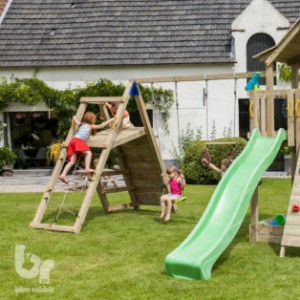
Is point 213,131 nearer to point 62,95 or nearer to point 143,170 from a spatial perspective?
point 62,95

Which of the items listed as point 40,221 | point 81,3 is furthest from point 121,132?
point 81,3

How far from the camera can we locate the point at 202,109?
71.1 feet

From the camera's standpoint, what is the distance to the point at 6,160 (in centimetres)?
2195

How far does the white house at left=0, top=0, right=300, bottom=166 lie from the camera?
2148 cm

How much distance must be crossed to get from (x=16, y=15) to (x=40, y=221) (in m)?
14.7

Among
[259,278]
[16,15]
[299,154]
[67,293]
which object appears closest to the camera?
[67,293]

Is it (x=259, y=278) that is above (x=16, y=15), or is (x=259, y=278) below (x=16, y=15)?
below

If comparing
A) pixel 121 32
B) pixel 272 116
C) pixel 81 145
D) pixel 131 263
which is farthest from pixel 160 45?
pixel 131 263

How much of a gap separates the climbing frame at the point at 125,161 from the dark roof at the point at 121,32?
31.1ft

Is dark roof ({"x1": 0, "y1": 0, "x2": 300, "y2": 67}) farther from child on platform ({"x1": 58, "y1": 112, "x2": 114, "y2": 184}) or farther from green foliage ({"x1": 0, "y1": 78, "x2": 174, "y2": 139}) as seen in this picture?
child on platform ({"x1": 58, "y1": 112, "x2": 114, "y2": 184})

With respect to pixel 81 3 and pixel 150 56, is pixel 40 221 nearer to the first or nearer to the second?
pixel 150 56

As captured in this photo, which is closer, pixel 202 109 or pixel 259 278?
pixel 259 278

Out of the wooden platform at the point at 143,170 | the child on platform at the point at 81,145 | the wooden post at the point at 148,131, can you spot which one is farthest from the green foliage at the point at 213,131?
the child on platform at the point at 81,145

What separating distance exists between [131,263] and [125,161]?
4469 mm
